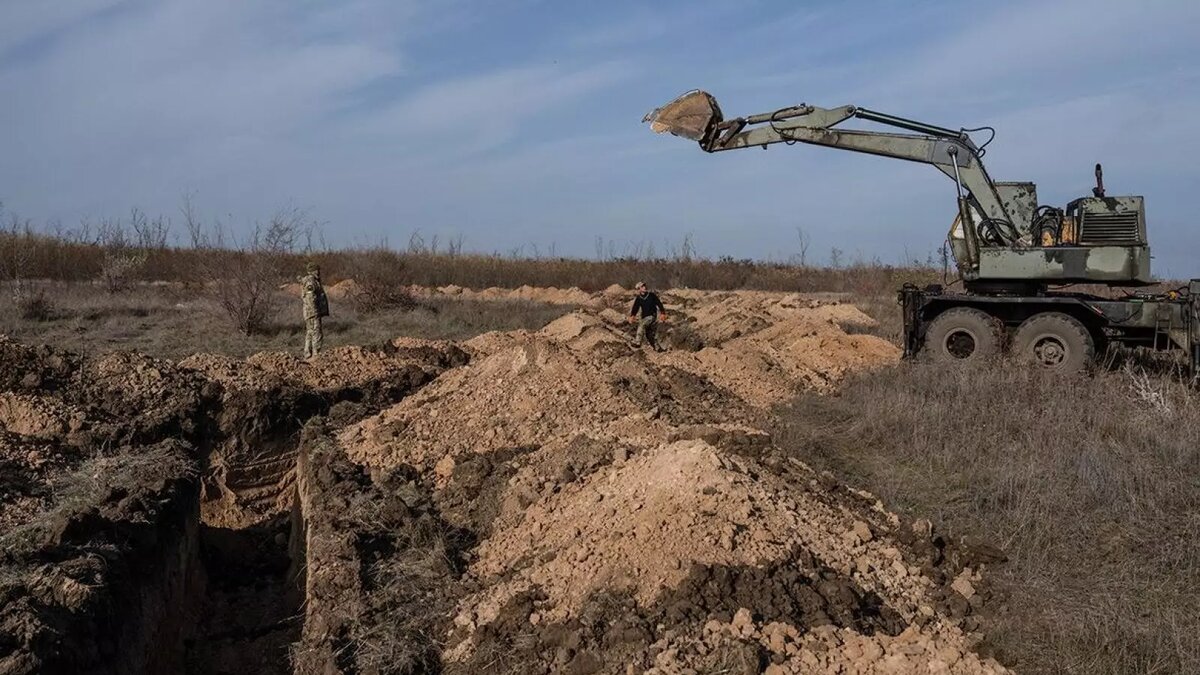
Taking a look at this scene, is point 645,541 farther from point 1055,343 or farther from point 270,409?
point 1055,343

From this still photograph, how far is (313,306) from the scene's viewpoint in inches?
522

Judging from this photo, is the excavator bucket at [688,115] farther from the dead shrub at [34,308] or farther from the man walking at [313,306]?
the dead shrub at [34,308]

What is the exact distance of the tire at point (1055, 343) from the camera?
1020cm

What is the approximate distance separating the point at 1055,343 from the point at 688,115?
16.0ft

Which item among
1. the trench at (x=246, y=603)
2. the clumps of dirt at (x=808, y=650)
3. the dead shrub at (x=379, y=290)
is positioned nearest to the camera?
the clumps of dirt at (x=808, y=650)

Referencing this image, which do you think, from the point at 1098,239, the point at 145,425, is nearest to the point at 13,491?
the point at 145,425

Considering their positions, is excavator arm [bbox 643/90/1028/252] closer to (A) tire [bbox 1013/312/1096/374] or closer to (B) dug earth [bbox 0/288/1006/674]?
(A) tire [bbox 1013/312/1096/374]

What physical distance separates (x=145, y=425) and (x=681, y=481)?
18.1 ft

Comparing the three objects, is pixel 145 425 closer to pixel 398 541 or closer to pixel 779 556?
pixel 398 541

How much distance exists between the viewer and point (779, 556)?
489 cm

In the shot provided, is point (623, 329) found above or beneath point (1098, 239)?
beneath

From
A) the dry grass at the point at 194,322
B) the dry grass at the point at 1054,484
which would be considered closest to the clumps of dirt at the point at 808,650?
the dry grass at the point at 1054,484

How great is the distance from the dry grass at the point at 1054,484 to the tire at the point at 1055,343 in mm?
355

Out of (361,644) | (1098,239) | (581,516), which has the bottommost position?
(361,644)
